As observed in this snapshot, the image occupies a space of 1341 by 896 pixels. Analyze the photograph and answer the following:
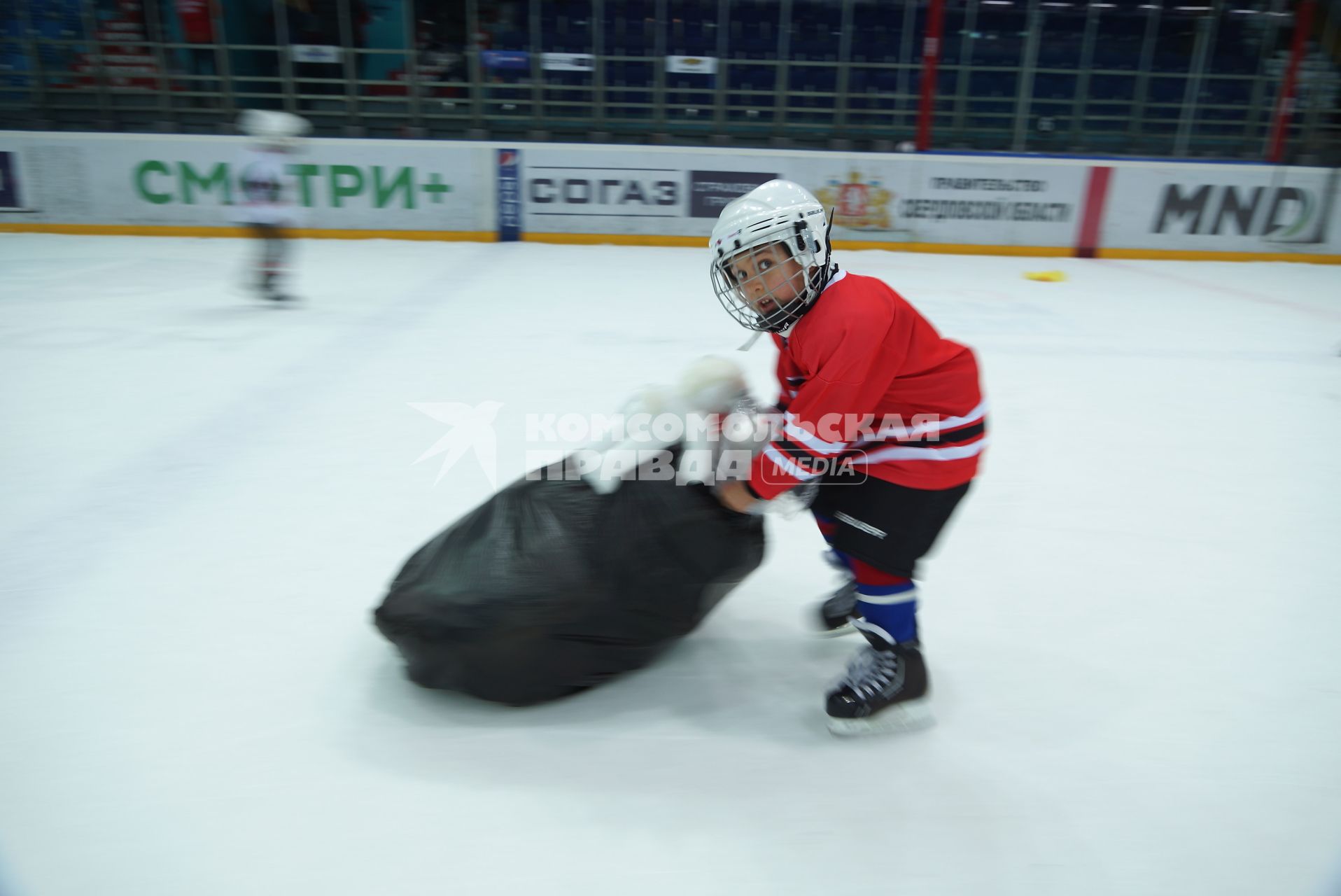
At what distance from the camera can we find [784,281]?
1680mm

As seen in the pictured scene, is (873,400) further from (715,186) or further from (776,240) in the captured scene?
(715,186)

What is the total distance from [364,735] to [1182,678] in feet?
6.54

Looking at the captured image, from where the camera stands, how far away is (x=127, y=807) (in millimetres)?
1642

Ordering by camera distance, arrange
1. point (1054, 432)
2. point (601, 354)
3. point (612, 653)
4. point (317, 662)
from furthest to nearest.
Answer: point (601, 354)
point (1054, 432)
point (317, 662)
point (612, 653)

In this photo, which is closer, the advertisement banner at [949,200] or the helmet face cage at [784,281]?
the helmet face cage at [784,281]

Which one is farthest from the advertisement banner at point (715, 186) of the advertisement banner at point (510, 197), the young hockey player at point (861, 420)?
the young hockey player at point (861, 420)

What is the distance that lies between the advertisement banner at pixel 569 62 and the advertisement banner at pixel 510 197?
2.64 metres

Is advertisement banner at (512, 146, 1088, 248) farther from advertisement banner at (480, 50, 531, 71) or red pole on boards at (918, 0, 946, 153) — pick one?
advertisement banner at (480, 50, 531, 71)

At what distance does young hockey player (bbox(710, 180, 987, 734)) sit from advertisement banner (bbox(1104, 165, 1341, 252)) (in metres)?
8.68

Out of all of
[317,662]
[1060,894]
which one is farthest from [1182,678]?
[317,662]

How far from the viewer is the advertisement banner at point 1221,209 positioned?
29.3 ft

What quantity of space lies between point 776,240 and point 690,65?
1023 centimetres

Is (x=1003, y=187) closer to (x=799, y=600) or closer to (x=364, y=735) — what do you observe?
(x=799, y=600)

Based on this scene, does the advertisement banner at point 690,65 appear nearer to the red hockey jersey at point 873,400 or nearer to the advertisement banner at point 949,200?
the advertisement banner at point 949,200
